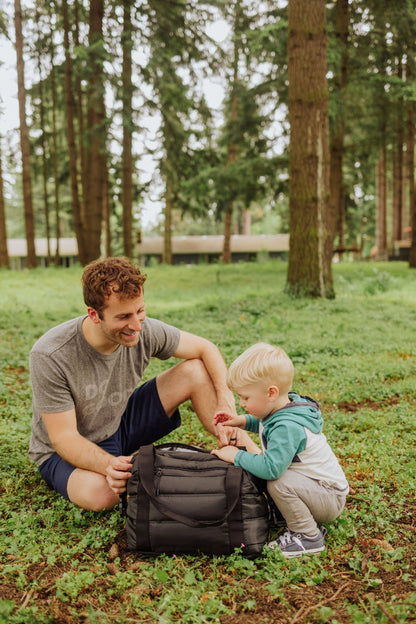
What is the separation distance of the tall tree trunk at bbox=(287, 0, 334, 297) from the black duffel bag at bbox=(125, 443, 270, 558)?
7670 millimetres

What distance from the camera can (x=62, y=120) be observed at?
23766 mm

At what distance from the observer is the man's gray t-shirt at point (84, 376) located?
296 centimetres

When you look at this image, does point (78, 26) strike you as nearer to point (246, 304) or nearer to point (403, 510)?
point (246, 304)

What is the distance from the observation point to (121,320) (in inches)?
117

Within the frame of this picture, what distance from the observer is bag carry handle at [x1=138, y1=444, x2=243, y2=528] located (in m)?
2.64

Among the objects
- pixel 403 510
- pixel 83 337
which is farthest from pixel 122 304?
pixel 403 510

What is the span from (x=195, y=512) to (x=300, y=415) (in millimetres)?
729

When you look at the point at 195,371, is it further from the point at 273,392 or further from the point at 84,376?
the point at 273,392

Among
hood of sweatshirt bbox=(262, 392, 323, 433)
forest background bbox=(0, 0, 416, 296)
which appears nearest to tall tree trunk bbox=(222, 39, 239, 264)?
forest background bbox=(0, 0, 416, 296)

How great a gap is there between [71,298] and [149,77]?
9034mm

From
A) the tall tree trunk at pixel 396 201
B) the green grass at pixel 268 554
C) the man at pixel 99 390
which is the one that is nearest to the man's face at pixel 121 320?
the man at pixel 99 390

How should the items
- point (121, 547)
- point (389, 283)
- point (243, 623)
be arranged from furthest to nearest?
1. point (389, 283)
2. point (121, 547)
3. point (243, 623)

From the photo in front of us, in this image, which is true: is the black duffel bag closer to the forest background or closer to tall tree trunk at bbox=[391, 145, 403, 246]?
the forest background

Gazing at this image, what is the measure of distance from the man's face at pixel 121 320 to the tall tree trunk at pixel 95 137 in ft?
43.7
